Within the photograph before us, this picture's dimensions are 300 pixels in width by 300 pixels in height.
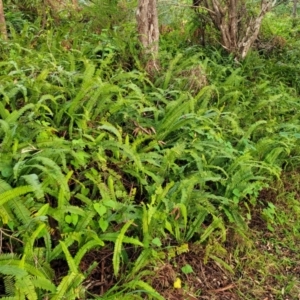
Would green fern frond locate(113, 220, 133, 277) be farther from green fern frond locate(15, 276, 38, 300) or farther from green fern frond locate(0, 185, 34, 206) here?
green fern frond locate(0, 185, 34, 206)

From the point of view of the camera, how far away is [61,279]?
113 inches

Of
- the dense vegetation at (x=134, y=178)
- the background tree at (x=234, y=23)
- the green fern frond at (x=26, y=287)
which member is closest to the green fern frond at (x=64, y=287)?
the dense vegetation at (x=134, y=178)

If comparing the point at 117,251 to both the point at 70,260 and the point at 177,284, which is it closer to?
the point at 70,260

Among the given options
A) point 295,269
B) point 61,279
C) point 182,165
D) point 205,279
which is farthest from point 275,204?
point 61,279

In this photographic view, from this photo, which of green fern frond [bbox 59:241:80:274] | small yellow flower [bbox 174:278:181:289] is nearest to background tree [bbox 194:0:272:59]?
Result: small yellow flower [bbox 174:278:181:289]

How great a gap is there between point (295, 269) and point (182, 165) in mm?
1546

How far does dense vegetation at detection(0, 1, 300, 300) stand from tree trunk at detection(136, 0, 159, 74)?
0.51ft

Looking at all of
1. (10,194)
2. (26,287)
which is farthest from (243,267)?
(10,194)

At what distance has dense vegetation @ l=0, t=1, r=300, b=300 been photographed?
115 inches

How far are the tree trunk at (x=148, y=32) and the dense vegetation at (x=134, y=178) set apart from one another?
156mm

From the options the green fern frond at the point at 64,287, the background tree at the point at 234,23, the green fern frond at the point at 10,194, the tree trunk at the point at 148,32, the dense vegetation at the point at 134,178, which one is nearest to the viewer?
the green fern frond at the point at 64,287

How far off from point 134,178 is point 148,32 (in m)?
3.14

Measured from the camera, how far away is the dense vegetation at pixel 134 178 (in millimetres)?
2924

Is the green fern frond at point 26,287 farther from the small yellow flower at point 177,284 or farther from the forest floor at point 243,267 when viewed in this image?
the small yellow flower at point 177,284
